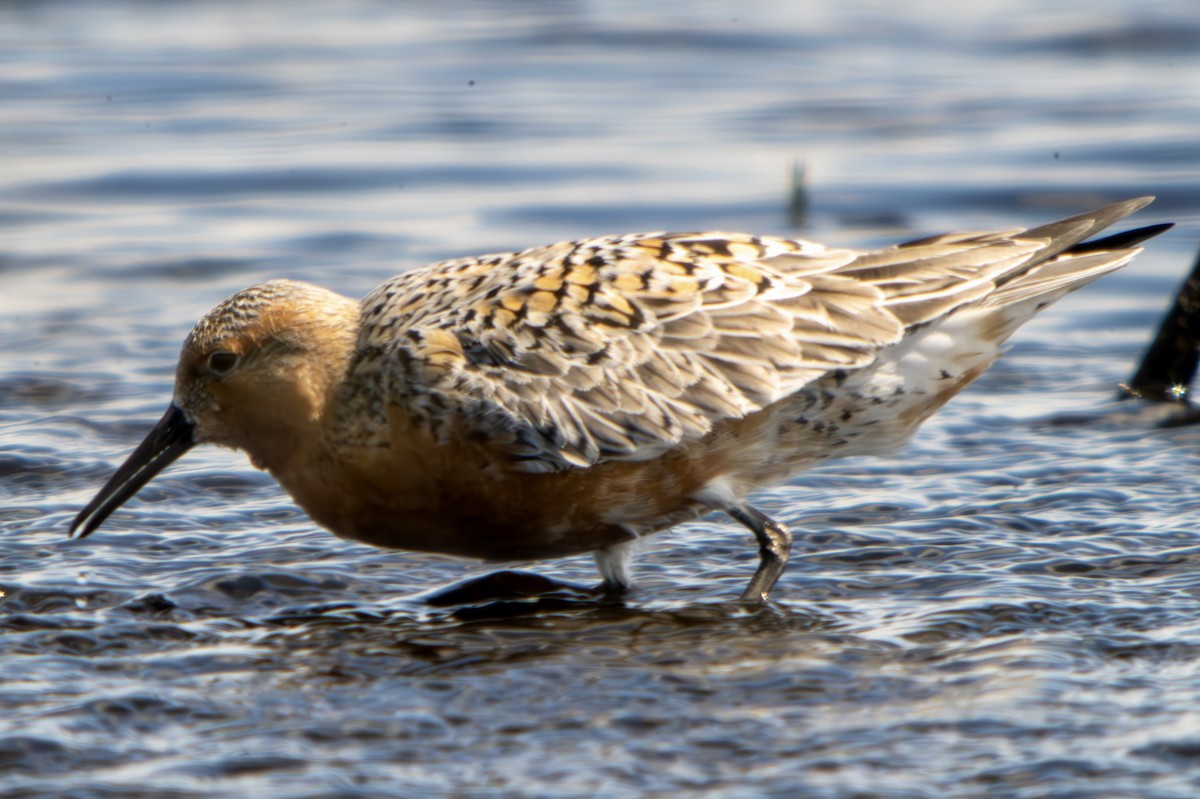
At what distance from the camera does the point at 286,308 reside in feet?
23.1

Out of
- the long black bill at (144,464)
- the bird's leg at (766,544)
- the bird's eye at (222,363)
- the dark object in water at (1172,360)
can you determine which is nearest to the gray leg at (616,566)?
the bird's leg at (766,544)

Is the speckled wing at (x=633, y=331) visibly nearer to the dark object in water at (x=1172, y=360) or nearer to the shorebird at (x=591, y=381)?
the shorebird at (x=591, y=381)

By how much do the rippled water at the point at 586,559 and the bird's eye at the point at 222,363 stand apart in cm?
78

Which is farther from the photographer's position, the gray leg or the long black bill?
the long black bill

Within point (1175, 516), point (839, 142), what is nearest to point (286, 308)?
point (1175, 516)

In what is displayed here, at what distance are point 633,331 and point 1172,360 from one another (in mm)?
3674

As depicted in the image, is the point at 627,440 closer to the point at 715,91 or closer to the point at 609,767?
the point at 609,767

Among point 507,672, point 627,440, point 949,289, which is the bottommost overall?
point 507,672

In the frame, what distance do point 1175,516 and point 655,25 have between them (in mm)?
12066

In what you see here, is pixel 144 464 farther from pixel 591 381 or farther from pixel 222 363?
pixel 591 381

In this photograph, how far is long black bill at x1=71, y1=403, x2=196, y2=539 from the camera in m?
7.18

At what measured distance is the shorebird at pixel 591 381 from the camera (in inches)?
265

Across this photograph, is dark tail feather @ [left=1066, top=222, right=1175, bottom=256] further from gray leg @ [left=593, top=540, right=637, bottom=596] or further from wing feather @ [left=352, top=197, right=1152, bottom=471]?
gray leg @ [left=593, top=540, right=637, bottom=596]

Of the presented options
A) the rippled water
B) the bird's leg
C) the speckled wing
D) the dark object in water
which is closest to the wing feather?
the speckled wing
